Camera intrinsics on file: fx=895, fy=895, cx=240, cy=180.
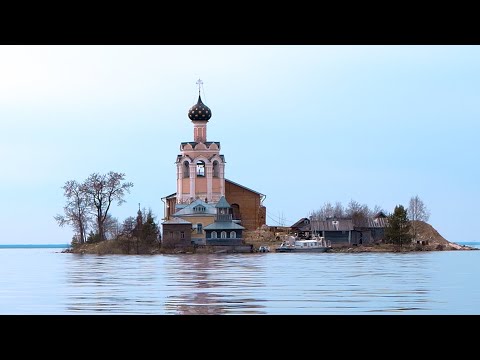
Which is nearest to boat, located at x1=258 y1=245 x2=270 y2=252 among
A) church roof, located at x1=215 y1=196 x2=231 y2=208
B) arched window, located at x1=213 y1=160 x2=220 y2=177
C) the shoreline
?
the shoreline

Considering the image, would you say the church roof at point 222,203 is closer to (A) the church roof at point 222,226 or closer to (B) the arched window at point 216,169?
(A) the church roof at point 222,226

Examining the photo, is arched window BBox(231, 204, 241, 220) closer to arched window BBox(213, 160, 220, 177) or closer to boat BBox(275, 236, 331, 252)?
arched window BBox(213, 160, 220, 177)

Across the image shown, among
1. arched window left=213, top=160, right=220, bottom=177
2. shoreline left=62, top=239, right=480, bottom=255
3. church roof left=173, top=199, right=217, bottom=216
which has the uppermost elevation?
arched window left=213, top=160, right=220, bottom=177

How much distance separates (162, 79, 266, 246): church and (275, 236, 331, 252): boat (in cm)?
335

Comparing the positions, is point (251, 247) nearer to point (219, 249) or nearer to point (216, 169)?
point (219, 249)

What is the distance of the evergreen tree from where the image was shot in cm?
6825

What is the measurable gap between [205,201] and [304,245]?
8209mm

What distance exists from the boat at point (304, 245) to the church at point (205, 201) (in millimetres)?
3349

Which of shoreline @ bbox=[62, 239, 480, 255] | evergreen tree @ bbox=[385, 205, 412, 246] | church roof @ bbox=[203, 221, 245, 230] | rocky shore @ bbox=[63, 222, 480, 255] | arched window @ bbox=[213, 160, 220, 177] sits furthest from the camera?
arched window @ bbox=[213, 160, 220, 177]

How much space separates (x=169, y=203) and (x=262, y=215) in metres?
7.54
